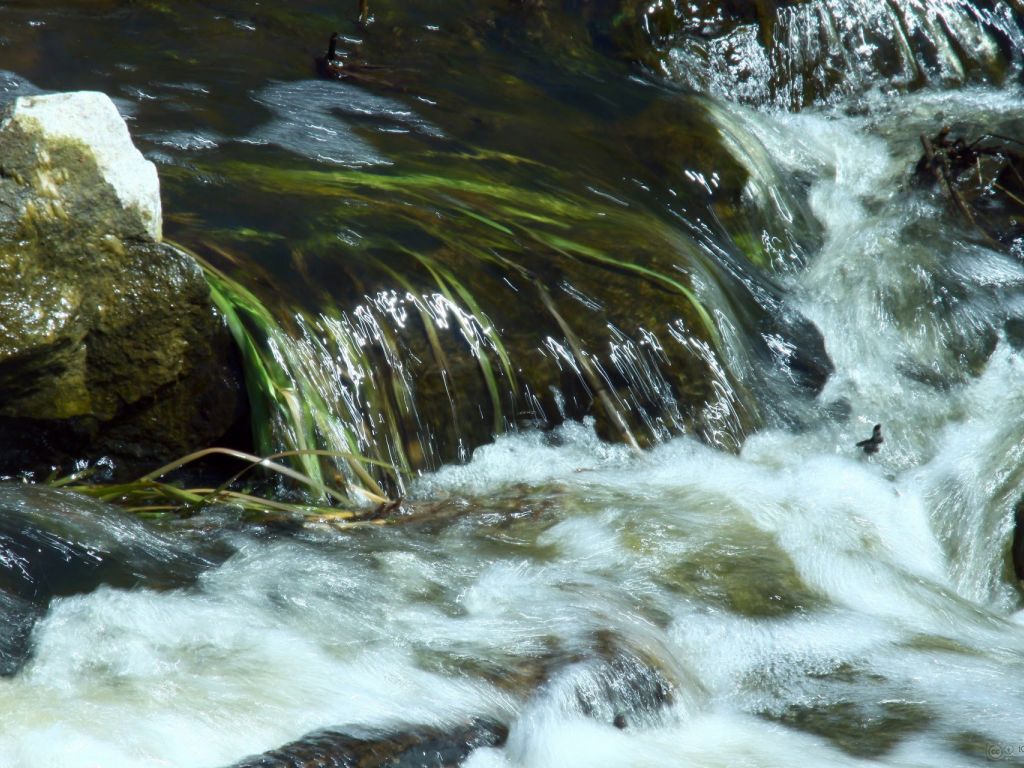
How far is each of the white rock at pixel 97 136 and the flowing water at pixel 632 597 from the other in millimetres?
888

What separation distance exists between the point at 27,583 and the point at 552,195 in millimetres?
3343

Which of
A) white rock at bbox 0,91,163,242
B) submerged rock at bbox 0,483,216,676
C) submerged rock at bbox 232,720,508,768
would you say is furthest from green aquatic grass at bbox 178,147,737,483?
submerged rock at bbox 232,720,508,768

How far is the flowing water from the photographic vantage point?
2.59 meters

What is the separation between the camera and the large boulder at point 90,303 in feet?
11.3

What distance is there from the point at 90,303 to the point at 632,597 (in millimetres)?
1819

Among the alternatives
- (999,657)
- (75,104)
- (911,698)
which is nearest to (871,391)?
(999,657)

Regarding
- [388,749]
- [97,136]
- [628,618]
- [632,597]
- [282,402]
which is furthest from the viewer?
[282,402]

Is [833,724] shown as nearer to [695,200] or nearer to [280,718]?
[280,718]

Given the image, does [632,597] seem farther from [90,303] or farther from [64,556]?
[90,303]

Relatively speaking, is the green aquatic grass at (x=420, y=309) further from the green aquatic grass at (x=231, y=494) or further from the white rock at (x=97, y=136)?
the white rock at (x=97, y=136)

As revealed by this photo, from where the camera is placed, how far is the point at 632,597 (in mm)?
3422

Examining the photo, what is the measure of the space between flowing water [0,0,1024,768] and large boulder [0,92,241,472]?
16.0 inches

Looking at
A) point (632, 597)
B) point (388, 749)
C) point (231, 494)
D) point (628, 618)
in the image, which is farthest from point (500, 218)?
point (388, 749)

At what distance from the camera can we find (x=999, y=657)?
3.45m
